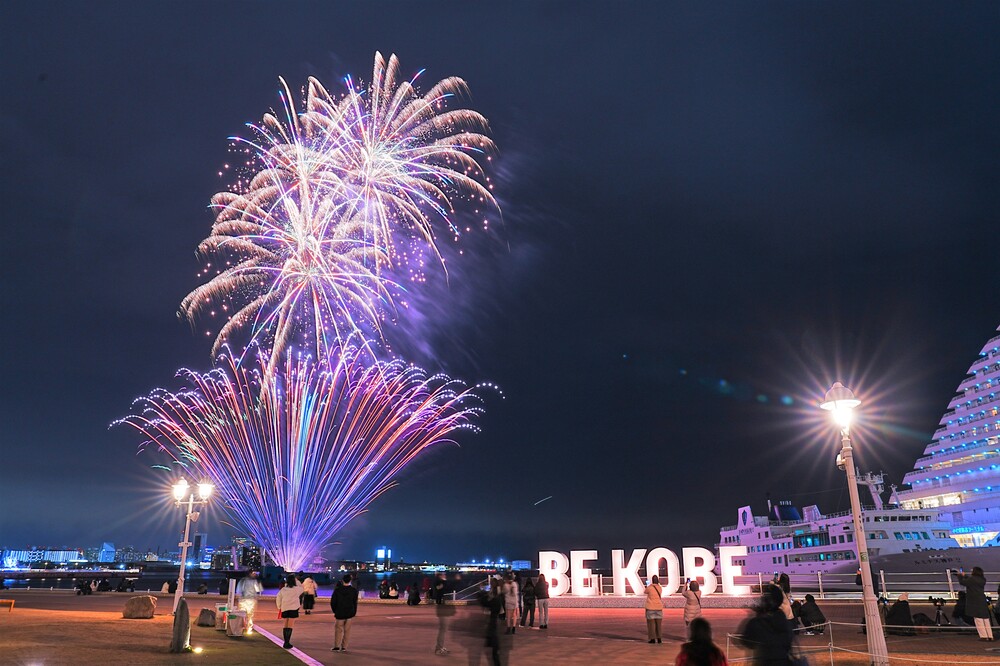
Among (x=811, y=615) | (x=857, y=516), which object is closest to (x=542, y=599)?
(x=811, y=615)

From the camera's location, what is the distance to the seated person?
1684 centimetres

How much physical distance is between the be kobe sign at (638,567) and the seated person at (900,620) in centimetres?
923

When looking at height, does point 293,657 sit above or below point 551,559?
below

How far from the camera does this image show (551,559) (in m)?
30.0

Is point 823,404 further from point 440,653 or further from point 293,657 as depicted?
point 293,657

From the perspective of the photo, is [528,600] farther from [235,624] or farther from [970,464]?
[970,464]

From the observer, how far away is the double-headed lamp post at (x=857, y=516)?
11.2 meters

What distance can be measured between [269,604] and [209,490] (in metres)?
16.4

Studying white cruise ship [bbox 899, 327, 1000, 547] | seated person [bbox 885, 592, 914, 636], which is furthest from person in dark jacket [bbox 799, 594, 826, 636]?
white cruise ship [bbox 899, 327, 1000, 547]

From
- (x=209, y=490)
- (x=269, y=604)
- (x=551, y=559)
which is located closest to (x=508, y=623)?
(x=209, y=490)

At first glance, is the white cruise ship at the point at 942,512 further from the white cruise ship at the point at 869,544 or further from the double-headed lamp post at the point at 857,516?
the double-headed lamp post at the point at 857,516

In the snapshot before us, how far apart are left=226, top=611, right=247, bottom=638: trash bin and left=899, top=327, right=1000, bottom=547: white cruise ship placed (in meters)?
51.6

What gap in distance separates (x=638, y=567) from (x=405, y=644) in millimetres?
14539

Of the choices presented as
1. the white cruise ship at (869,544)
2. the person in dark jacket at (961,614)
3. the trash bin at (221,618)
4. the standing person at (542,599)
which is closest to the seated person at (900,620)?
the person in dark jacket at (961,614)
